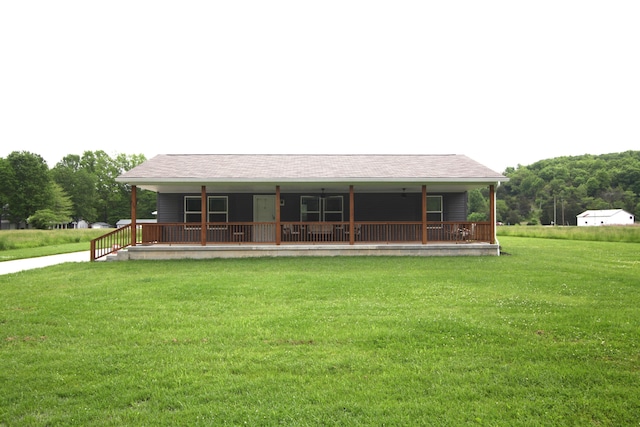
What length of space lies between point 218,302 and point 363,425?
4916 mm

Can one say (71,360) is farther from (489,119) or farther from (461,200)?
(489,119)

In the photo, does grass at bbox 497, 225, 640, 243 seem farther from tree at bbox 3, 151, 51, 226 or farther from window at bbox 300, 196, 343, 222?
tree at bbox 3, 151, 51, 226

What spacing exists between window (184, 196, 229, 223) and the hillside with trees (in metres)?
70.1

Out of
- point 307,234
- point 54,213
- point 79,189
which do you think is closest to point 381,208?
point 307,234

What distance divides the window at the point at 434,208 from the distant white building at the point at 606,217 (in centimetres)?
6687

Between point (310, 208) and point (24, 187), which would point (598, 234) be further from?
point (24, 187)

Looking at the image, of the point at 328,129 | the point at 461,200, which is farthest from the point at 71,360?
the point at 328,129

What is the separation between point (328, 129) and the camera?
211ft

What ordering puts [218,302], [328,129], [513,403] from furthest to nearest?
[328,129] < [218,302] < [513,403]

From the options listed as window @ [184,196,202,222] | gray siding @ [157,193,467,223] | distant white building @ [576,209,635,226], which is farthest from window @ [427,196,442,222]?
distant white building @ [576,209,635,226]

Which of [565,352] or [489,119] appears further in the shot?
[489,119]

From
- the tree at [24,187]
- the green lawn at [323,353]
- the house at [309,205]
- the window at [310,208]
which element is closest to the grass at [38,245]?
the house at [309,205]

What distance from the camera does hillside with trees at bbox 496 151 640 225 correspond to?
7719 centimetres

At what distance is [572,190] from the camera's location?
81625mm
